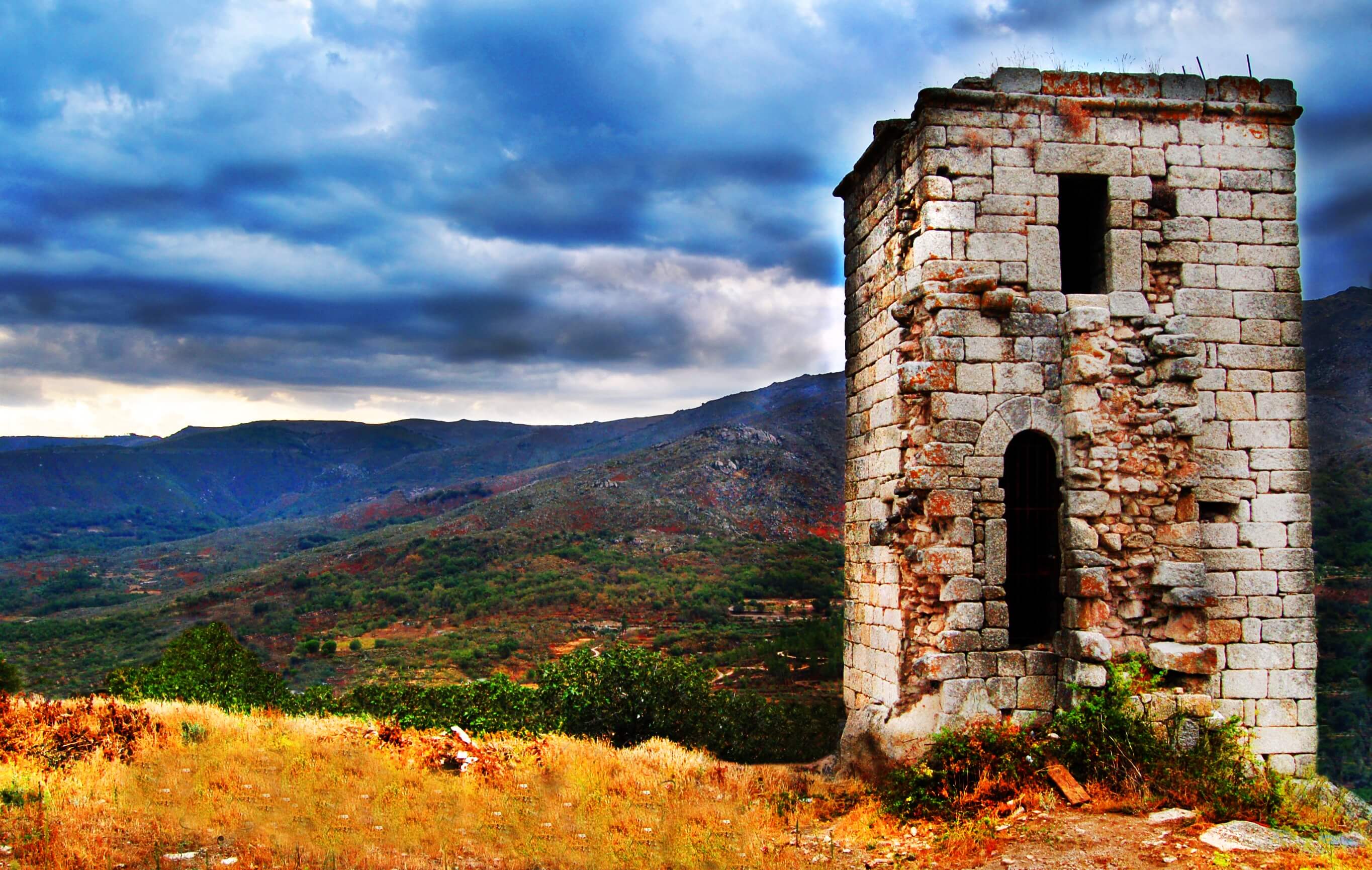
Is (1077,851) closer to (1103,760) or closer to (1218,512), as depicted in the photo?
(1103,760)

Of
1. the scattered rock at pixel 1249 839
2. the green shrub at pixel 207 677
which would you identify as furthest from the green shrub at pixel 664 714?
the scattered rock at pixel 1249 839

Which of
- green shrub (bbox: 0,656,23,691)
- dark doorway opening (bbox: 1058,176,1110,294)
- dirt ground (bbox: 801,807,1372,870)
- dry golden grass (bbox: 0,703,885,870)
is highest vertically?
dark doorway opening (bbox: 1058,176,1110,294)

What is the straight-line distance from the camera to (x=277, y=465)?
110 m

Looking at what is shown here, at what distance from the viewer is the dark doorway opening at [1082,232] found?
876cm

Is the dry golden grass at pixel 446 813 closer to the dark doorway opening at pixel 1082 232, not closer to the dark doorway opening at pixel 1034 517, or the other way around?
the dark doorway opening at pixel 1034 517

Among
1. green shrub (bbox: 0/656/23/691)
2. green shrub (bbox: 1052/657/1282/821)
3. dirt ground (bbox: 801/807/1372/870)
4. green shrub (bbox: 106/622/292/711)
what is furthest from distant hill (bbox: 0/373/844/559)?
dirt ground (bbox: 801/807/1372/870)

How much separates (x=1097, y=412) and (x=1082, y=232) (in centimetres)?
211

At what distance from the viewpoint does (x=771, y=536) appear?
4200 centimetres

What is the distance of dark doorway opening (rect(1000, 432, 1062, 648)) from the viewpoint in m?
8.55

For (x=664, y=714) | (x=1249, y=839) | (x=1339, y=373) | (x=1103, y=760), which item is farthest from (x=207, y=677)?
(x=1339, y=373)

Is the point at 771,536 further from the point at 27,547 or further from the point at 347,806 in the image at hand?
the point at 27,547

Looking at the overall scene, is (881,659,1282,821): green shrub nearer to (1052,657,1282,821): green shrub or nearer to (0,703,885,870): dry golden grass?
(1052,657,1282,821): green shrub

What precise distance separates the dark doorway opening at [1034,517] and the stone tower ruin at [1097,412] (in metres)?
0.03

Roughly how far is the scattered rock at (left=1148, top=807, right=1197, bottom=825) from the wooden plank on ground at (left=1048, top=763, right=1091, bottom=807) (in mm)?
479
